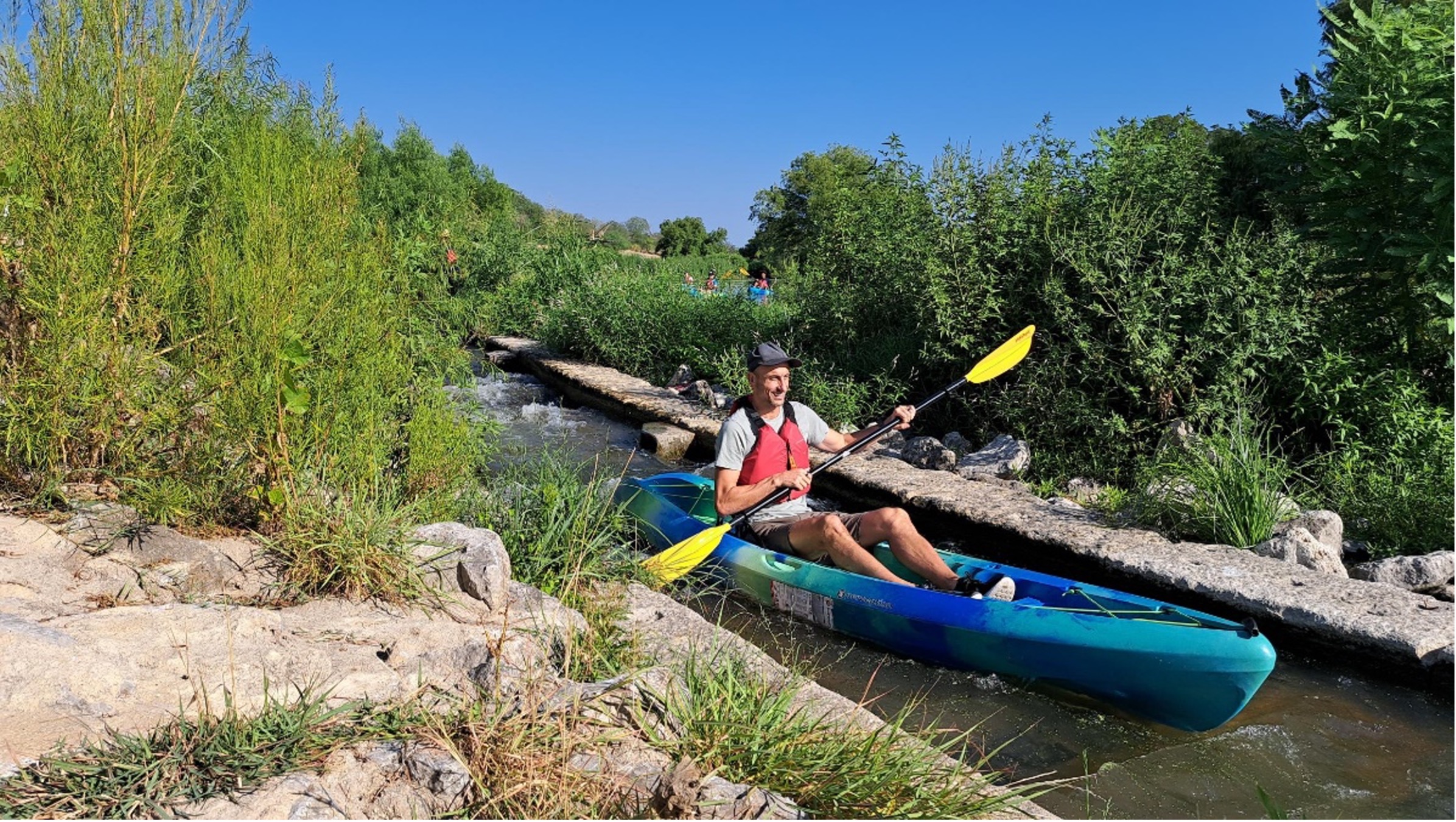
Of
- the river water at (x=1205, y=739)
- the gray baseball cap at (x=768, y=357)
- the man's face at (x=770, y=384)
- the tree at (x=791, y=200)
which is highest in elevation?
the tree at (x=791, y=200)

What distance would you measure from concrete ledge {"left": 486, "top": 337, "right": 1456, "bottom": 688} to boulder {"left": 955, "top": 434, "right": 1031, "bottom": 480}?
0.68ft

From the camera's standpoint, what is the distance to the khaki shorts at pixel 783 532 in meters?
5.21

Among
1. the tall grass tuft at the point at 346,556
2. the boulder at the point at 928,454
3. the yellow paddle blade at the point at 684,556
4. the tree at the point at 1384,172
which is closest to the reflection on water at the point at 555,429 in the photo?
the yellow paddle blade at the point at 684,556

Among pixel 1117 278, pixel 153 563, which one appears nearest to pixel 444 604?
pixel 153 563

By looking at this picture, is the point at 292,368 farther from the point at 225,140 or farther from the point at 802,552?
the point at 802,552

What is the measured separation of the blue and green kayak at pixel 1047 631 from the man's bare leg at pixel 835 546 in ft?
0.31

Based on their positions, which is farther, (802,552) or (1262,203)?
(1262,203)

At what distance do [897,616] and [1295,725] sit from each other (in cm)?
150

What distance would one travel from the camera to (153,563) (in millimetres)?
3498

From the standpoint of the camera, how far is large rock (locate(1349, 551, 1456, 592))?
15.9 ft

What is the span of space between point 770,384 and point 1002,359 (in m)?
2.01

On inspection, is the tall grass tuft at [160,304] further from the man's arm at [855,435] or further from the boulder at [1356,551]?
the boulder at [1356,551]

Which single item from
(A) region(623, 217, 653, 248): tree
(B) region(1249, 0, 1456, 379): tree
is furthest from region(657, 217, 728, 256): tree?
→ (B) region(1249, 0, 1456, 379): tree

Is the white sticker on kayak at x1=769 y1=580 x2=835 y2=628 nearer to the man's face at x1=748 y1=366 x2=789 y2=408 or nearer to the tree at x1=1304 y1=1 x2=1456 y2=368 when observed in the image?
the man's face at x1=748 y1=366 x2=789 y2=408
